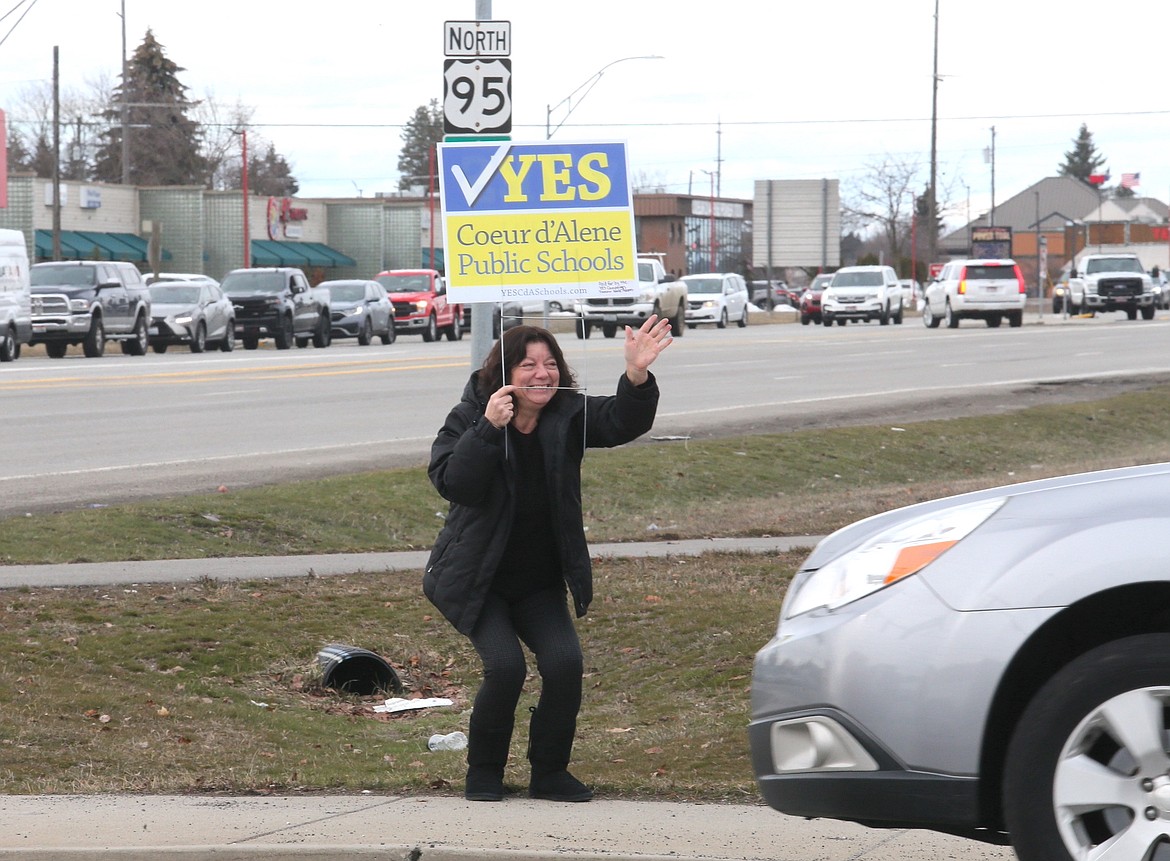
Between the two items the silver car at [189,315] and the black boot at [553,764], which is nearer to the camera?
the black boot at [553,764]

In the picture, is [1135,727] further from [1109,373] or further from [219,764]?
[1109,373]

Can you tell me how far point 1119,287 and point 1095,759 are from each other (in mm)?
51361

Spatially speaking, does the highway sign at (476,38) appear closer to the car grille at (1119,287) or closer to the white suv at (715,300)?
the white suv at (715,300)

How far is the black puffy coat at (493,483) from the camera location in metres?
5.45

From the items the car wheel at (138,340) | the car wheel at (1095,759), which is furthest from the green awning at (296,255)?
the car wheel at (1095,759)

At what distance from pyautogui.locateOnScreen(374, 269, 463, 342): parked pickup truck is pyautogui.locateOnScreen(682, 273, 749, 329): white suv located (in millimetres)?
8629

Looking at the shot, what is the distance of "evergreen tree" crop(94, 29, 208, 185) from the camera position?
9488 cm

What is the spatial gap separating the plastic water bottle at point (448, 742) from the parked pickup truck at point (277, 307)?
32130mm

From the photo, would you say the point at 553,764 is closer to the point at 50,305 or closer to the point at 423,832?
the point at 423,832

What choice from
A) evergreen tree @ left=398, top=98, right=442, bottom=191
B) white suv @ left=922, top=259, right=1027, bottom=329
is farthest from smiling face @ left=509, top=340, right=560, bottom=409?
evergreen tree @ left=398, top=98, right=442, bottom=191

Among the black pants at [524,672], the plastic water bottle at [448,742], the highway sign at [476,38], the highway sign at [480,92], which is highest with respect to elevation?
the highway sign at [476,38]

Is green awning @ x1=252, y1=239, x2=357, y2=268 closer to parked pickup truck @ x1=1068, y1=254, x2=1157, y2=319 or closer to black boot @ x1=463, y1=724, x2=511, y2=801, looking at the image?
parked pickup truck @ x1=1068, y1=254, x2=1157, y2=319

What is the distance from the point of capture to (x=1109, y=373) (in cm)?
2838

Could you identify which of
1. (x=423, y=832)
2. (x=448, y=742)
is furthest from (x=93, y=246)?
(x=423, y=832)
